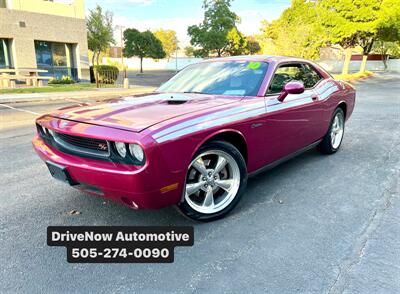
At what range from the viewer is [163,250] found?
8.87 feet

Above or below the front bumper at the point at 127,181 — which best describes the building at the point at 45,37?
above

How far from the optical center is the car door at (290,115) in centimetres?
357

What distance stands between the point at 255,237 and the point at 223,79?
6.11 feet

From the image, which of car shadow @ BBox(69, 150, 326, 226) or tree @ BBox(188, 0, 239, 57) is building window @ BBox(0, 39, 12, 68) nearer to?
car shadow @ BBox(69, 150, 326, 226)

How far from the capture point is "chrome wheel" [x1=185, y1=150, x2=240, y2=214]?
9.70ft

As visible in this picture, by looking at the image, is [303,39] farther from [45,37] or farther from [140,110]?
[140,110]

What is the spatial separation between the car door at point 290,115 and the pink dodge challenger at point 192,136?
0.04ft

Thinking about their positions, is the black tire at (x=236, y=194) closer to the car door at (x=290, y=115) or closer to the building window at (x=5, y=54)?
the car door at (x=290, y=115)

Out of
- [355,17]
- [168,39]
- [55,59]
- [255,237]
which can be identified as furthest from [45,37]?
[168,39]

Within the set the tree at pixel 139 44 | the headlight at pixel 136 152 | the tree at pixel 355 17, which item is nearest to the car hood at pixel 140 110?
the headlight at pixel 136 152

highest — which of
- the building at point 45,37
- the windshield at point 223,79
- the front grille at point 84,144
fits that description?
the building at point 45,37

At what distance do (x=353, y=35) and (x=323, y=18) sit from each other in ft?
10.2

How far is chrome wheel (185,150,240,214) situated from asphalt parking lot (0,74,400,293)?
191mm

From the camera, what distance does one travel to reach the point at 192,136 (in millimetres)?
2680
